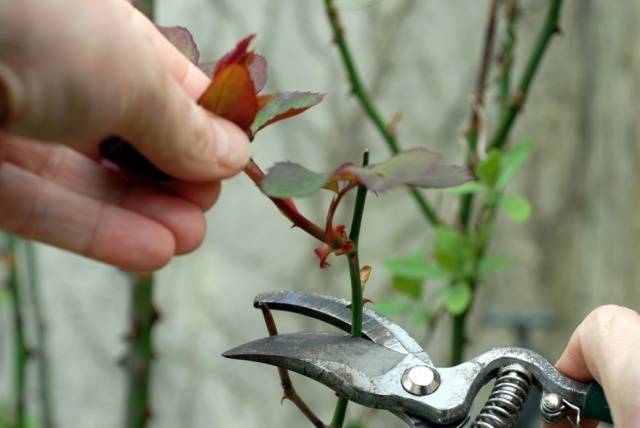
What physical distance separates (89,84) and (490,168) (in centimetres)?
54

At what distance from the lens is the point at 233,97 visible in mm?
351

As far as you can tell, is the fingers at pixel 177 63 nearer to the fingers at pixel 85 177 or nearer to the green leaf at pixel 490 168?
the fingers at pixel 85 177

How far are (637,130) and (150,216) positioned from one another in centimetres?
73

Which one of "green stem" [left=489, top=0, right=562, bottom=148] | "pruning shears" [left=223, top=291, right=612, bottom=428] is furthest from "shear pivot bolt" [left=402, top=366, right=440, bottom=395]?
"green stem" [left=489, top=0, right=562, bottom=148]

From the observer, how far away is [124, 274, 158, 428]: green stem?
80 cm

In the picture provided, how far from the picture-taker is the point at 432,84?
1356 mm

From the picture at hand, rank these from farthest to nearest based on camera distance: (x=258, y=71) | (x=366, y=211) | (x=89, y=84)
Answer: (x=366, y=211) → (x=258, y=71) → (x=89, y=84)

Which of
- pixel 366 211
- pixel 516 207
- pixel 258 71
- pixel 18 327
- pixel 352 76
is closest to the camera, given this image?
pixel 258 71

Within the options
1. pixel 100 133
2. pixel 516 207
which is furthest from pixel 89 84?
pixel 516 207

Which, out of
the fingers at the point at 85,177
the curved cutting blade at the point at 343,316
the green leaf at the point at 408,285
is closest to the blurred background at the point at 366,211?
the green leaf at the point at 408,285

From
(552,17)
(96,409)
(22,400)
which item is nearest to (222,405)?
(96,409)

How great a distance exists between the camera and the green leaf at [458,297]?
0.78 meters

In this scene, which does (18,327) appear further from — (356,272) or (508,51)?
(356,272)

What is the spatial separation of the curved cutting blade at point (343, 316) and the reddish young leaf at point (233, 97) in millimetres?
129
